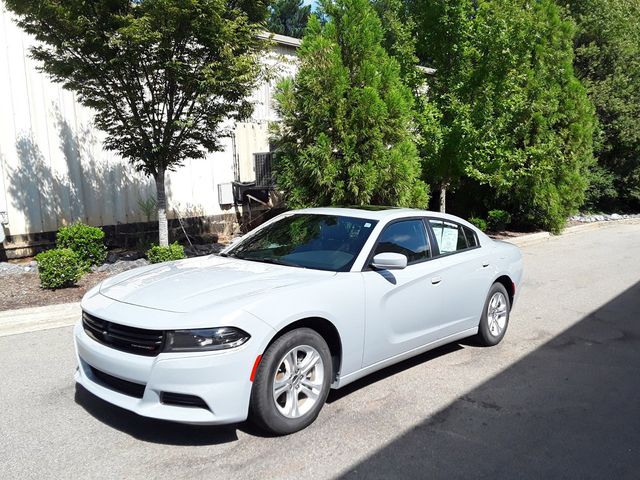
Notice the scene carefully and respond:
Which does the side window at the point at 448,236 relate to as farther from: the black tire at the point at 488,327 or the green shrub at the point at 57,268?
the green shrub at the point at 57,268

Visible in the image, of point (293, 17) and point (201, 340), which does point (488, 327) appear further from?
point (293, 17)

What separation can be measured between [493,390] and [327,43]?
6.84 meters

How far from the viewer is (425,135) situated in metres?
11.3

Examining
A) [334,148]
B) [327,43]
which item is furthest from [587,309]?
[327,43]

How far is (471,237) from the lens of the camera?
222 inches

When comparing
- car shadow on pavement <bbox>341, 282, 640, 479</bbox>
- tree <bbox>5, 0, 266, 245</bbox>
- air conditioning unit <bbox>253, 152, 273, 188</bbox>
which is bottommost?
car shadow on pavement <bbox>341, 282, 640, 479</bbox>

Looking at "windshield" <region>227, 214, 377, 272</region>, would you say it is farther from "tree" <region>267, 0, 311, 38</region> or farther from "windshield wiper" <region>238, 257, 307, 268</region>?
"tree" <region>267, 0, 311, 38</region>

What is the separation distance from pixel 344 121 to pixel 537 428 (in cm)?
656

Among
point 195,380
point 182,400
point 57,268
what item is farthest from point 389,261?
point 57,268

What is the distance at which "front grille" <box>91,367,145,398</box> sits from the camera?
335 cm

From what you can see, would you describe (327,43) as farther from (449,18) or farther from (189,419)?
(189,419)

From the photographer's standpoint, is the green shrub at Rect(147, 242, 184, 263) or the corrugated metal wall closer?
the green shrub at Rect(147, 242, 184, 263)

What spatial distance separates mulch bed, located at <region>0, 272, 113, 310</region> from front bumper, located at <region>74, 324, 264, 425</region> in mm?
4108

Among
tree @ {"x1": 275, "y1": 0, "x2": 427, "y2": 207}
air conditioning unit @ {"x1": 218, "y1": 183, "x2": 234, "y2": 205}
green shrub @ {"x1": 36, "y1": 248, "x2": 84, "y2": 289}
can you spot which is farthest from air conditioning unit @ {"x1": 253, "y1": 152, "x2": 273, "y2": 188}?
green shrub @ {"x1": 36, "y1": 248, "x2": 84, "y2": 289}
